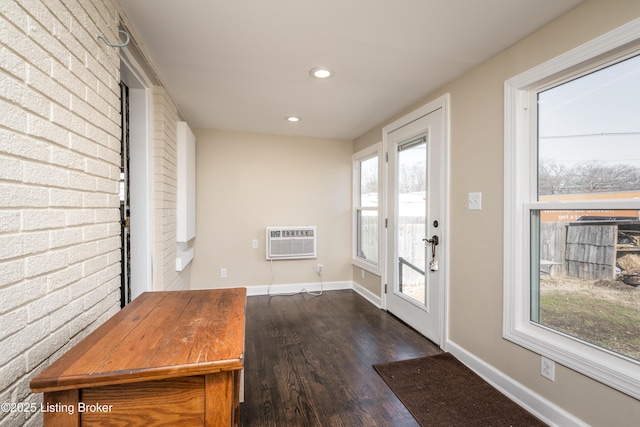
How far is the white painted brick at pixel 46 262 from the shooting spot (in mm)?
894

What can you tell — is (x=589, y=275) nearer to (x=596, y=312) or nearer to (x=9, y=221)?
(x=596, y=312)

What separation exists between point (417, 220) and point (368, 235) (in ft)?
4.08

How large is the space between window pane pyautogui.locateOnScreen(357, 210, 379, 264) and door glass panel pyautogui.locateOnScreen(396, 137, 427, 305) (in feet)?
2.15

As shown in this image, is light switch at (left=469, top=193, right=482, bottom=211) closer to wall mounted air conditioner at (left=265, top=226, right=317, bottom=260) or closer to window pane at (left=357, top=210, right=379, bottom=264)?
window pane at (left=357, top=210, right=379, bottom=264)

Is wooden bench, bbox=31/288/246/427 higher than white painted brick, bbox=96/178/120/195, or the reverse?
white painted brick, bbox=96/178/120/195

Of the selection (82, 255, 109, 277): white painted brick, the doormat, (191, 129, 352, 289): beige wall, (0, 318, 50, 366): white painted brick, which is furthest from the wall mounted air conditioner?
(0, 318, 50, 366): white painted brick

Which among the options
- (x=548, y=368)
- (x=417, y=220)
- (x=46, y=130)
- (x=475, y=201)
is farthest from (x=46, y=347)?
(x=417, y=220)

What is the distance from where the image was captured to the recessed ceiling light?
2221 mm

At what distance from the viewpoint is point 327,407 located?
1811mm

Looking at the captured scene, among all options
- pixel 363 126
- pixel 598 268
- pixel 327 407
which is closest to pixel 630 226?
pixel 598 268

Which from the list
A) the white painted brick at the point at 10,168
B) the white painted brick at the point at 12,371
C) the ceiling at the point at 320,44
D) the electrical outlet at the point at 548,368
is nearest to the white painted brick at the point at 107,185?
the white painted brick at the point at 10,168

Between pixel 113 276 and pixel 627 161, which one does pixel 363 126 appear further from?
pixel 113 276

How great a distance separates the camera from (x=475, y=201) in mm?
2199

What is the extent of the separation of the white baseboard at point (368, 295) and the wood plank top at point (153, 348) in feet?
8.52
